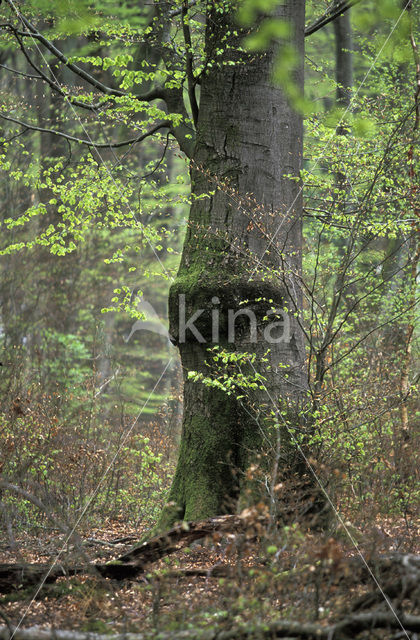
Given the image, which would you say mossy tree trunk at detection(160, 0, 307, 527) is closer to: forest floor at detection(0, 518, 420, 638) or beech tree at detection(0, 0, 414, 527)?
beech tree at detection(0, 0, 414, 527)

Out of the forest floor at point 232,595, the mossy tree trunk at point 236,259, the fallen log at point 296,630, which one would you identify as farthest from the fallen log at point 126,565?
the fallen log at point 296,630

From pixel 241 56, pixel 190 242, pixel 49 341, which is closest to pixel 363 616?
pixel 190 242

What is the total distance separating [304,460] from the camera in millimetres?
5441

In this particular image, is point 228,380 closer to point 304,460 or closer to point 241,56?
point 304,460

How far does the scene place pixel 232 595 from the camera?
3.04 meters

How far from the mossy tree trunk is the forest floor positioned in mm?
1544

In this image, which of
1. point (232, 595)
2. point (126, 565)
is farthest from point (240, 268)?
point (232, 595)

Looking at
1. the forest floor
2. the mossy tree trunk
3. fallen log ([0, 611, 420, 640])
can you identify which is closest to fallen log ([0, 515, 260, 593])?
the forest floor

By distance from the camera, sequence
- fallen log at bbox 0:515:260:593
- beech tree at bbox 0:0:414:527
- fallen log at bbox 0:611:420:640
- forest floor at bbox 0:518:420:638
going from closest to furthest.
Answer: fallen log at bbox 0:611:420:640 < forest floor at bbox 0:518:420:638 < fallen log at bbox 0:515:260:593 < beech tree at bbox 0:0:414:527

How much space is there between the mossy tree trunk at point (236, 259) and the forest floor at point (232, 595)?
1.54 metres

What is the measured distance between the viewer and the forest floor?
300 cm

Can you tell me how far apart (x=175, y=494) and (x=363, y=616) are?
11.0 ft

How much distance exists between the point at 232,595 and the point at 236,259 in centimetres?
329

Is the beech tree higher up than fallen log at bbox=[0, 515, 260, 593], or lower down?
higher up
